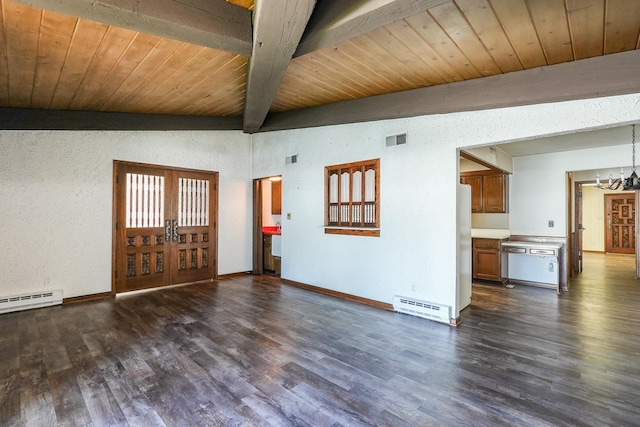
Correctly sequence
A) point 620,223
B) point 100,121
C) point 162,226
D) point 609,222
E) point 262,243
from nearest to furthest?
point 100,121
point 162,226
point 262,243
point 620,223
point 609,222

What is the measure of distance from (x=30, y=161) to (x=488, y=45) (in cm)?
565

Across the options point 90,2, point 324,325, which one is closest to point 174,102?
point 90,2

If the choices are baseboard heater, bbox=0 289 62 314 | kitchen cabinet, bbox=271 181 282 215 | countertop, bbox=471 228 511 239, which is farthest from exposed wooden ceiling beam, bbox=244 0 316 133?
countertop, bbox=471 228 511 239

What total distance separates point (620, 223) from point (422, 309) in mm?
10757

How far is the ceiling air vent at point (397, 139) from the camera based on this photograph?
4.14 m

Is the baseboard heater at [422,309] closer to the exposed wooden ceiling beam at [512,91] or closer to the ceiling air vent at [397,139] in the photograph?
the ceiling air vent at [397,139]

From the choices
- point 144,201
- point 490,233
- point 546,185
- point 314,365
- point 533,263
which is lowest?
point 314,365

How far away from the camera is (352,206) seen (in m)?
4.89

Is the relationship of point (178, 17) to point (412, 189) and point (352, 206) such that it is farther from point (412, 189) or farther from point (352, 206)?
point (352, 206)

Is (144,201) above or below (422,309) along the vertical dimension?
above

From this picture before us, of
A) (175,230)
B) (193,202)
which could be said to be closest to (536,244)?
(193,202)

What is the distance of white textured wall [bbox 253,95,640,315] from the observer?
318 centimetres

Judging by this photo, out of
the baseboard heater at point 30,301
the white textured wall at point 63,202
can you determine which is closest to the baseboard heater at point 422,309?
the white textured wall at point 63,202

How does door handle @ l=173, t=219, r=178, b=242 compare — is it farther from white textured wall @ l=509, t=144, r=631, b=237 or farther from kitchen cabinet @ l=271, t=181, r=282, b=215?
white textured wall @ l=509, t=144, r=631, b=237
